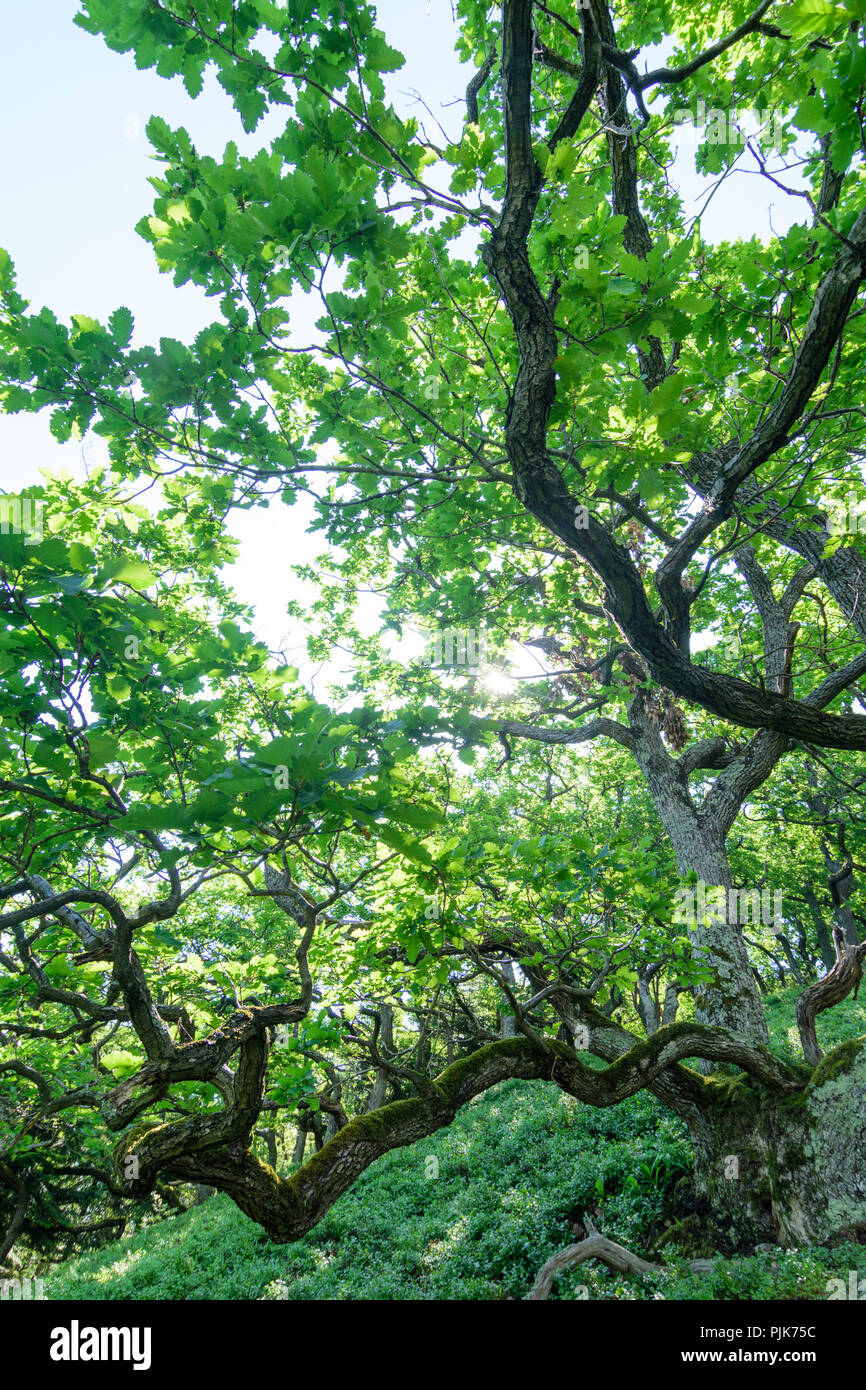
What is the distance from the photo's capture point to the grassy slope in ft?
20.6

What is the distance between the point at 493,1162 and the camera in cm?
1152

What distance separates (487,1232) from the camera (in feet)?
29.0

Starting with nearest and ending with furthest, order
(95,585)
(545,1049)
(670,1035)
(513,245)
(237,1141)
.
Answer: (95,585)
(513,245)
(237,1141)
(545,1049)
(670,1035)

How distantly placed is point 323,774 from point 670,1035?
646 cm

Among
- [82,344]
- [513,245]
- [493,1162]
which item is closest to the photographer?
[82,344]

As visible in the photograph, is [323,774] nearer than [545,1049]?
Yes
